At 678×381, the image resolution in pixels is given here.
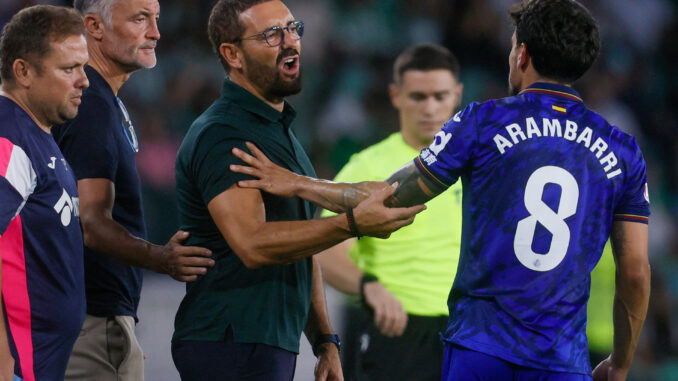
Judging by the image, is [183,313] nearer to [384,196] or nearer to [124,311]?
[124,311]

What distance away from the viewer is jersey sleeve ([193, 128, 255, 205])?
3.47 m

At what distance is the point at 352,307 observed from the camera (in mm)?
6266

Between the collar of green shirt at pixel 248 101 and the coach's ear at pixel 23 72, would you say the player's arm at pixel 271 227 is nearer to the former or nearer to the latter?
the collar of green shirt at pixel 248 101

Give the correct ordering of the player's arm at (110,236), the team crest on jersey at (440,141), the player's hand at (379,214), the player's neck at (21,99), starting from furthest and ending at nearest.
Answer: the player's arm at (110,236)
the player's hand at (379,214)
the player's neck at (21,99)
the team crest on jersey at (440,141)

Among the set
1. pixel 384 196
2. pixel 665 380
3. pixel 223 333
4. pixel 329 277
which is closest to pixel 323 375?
pixel 223 333

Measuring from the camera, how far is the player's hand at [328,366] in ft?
12.7

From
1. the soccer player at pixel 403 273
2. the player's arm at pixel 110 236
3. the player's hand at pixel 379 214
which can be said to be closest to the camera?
the player's hand at pixel 379 214

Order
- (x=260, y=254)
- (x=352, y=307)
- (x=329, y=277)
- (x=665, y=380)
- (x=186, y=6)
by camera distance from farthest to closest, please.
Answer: (x=186, y=6) → (x=665, y=380) → (x=352, y=307) → (x=329, y=277) → (x=260, y=254)

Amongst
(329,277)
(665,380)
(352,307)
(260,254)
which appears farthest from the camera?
(665,380)

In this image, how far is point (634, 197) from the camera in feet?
11.1

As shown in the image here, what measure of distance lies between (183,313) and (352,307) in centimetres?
275

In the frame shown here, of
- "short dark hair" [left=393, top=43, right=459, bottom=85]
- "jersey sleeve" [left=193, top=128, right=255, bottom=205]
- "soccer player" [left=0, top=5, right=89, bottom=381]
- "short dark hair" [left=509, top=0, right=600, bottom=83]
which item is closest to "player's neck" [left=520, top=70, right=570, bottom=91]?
"short dark hair" [left=509, top=0, right=600, bottom=83]

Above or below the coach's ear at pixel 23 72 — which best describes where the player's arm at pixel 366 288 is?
below

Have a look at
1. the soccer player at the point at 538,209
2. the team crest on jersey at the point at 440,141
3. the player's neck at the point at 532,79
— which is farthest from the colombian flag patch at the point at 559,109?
the team crest on jersey at the point at 440,141
